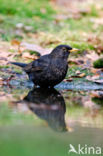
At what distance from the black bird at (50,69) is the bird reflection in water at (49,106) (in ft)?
0.47

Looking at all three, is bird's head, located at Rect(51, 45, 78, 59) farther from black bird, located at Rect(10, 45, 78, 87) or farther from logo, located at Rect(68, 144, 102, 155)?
logo, located at Rect(68, 144, 102, 155)

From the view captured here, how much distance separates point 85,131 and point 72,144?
17.6 inches

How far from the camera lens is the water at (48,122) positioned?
Answer: 3242 mm

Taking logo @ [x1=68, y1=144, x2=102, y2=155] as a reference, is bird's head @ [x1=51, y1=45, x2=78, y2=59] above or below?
below

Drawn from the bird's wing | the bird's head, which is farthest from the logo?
the bird's head

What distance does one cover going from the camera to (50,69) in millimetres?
6008

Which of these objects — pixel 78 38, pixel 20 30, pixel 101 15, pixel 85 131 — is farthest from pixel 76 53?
pixel 101 15

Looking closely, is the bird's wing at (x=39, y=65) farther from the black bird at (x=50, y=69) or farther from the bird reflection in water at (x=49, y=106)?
the bird reflection in water at (x=49, y=106)

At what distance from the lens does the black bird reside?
5.97m

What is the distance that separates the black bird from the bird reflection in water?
5.6 inches

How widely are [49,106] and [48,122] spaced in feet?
2.65

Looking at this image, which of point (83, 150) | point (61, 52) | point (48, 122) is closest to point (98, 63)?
point (61, 52)

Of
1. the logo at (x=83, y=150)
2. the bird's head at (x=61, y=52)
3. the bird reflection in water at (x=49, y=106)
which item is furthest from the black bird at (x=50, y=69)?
the logo at (x=83, y=150)

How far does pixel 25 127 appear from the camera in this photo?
3729 millimetres
